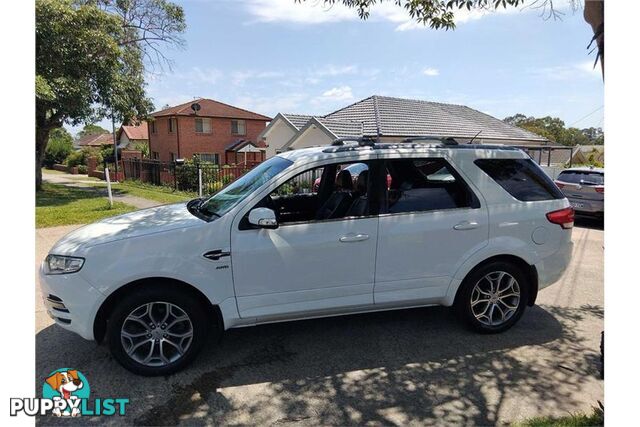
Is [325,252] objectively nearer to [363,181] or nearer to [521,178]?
[363,181]

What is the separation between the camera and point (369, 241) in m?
3.82

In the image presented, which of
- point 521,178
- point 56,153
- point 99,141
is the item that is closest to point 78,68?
point 521,178

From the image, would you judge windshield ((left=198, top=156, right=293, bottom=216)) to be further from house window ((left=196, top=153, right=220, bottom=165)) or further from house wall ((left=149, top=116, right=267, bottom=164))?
house window ((left=196, top=153, right=220, bottom=165))

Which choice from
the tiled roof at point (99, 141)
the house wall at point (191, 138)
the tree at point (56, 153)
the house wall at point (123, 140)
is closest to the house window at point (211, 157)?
the house wall at point (191, 138)

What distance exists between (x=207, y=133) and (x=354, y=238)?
3521 cm

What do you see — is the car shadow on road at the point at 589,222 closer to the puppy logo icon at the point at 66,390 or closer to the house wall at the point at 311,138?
the puppy logo icon at the point at 66,390

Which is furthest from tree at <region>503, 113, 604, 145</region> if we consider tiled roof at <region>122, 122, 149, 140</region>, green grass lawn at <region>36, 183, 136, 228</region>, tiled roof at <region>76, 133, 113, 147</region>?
green grass lawn at <region>36, 183, 136, 228</region>

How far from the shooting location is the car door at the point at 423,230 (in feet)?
12.8

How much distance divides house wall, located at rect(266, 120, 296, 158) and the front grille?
76.2 feet

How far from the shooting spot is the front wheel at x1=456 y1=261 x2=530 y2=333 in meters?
4.17

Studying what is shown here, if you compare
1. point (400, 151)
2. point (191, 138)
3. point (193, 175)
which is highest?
point (191, 138)

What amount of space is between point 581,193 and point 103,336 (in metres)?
11.7

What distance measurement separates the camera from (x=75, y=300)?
3352 mm

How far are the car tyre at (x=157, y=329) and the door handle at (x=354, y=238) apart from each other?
1.28m
